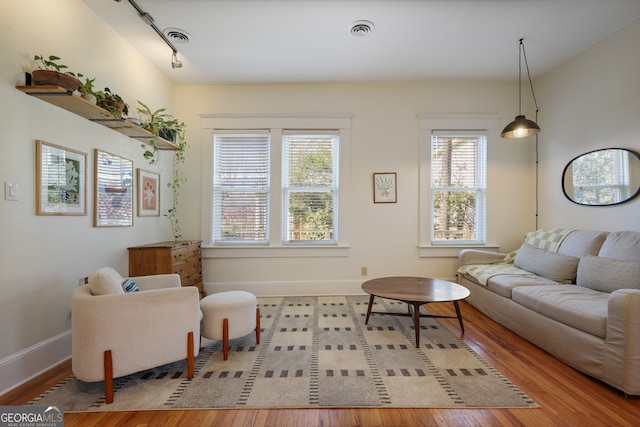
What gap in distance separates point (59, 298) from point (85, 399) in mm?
902

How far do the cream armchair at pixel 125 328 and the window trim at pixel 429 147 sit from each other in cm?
312

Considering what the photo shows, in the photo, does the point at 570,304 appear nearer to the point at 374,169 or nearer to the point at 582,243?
the point at 582,243

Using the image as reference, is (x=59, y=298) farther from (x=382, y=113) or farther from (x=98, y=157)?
(x=382, y=113)

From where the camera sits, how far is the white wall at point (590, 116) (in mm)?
2730

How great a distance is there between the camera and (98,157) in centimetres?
256

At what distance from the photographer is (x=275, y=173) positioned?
390 cm

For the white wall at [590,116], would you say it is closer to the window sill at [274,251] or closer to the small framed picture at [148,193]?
the window sill at [274,251]

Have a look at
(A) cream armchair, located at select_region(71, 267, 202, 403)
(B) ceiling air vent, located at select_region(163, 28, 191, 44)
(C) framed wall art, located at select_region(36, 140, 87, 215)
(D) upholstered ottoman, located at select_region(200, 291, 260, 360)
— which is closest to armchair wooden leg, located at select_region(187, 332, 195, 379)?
(A) cream armchair, located at select_region(71, 267, 202, 403)

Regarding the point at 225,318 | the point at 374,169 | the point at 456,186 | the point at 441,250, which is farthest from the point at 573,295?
the point at 225,318

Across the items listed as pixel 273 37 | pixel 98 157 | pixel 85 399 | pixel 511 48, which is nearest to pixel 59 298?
pixel 85 399

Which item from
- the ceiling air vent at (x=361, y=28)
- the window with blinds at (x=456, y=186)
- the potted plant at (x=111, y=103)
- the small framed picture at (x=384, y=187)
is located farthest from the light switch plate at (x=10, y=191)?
the window with blinds at (x=456, y=186)

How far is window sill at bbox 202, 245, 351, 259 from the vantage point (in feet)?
12.7

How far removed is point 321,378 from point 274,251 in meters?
2.14

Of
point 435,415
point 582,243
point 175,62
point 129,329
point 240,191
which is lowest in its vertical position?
point 435,415
